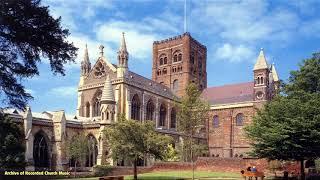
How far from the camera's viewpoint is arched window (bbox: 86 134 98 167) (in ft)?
187

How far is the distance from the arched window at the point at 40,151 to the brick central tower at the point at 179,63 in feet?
120

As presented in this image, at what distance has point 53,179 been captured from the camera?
42812 mm

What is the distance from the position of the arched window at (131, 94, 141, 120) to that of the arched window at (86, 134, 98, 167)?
915 cm

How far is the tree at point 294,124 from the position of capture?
104 feet

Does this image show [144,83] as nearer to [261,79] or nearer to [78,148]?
[261,79]

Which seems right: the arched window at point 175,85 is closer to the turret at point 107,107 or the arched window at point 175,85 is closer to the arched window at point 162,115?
the arched window at point 162,115

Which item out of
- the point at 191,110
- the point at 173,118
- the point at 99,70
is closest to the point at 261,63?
the point at 173,118

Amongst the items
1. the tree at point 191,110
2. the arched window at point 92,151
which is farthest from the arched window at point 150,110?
the tree at point 191,110

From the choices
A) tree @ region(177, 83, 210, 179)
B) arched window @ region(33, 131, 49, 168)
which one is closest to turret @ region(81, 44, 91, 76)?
arched window @ region(33, 131, 49, 168)

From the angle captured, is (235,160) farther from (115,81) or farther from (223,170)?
(115,81)

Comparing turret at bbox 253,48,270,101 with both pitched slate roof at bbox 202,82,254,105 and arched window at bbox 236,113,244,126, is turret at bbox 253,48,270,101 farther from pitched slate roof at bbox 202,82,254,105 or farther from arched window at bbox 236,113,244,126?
arched window at bbox 236,113,244,126

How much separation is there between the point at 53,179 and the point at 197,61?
54202 mm

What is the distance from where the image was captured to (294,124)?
104 feet

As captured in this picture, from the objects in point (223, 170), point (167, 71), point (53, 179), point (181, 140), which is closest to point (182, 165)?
point (223, 170)
